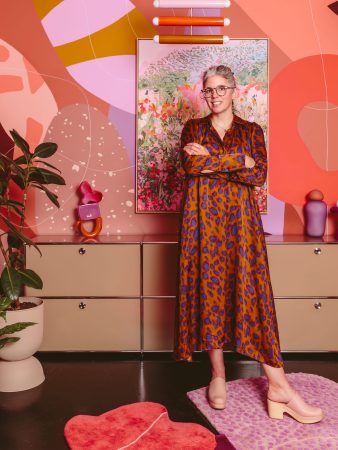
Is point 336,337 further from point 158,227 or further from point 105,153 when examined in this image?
point 105,153

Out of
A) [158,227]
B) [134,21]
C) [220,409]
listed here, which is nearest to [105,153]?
[158,227]

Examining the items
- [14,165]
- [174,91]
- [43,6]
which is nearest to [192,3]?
[174,91]

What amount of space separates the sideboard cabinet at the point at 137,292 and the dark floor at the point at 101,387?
0.29 feet

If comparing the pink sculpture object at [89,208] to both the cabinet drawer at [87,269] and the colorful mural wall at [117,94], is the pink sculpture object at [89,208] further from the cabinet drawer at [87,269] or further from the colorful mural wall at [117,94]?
the cabinet drawer at [87,269]

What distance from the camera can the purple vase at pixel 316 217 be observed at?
3.20 meters

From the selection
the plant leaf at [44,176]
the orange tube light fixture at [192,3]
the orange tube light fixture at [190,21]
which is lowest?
the plant leaf at [44,176]

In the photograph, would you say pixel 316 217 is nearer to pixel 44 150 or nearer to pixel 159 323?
pixel 159 323

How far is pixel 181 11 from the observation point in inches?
128

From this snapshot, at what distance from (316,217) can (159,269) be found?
1.13 m

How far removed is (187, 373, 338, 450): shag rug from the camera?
202 centimetres

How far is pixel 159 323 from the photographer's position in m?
3.00

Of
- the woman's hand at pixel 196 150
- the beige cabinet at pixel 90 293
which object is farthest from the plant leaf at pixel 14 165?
the woman's hand at pixel 196 150

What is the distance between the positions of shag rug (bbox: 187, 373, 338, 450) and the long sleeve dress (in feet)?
0.90

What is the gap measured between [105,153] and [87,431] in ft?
6.07
